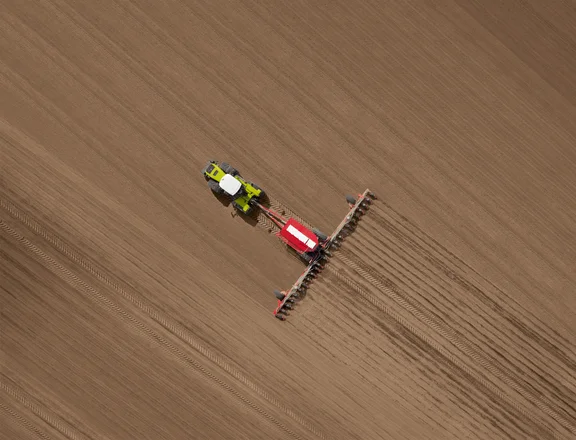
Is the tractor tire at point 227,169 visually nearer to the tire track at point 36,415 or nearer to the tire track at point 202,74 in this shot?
the tire track at point 202,74

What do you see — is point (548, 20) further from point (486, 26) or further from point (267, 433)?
point (267, 433)

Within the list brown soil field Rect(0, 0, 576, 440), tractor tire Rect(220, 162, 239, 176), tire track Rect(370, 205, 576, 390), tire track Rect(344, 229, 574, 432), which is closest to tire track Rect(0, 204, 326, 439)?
brown soil field Rect(0, 0, 576, 440)

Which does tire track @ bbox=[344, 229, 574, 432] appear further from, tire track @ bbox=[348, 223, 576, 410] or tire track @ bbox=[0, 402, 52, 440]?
tire track @ bbox=[0, 402, 52, 440]

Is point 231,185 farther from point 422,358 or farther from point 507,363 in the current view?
point 507,363

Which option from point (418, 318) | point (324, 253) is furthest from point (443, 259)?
point (324, 253)

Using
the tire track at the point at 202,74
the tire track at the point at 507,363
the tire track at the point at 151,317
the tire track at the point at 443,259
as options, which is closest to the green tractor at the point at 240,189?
the tire track at the point at 202,74
